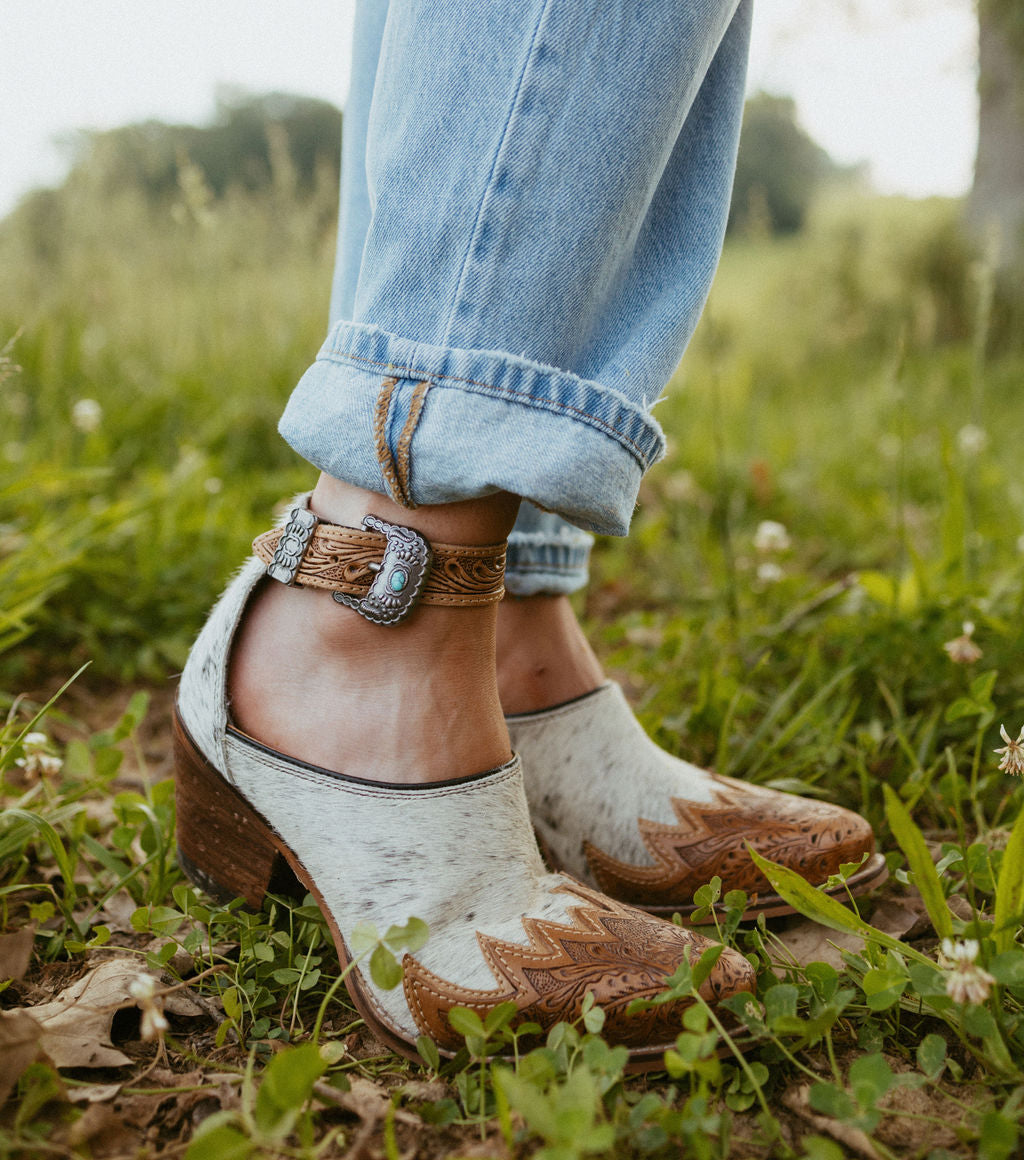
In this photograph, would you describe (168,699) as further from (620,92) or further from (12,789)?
(620,92)

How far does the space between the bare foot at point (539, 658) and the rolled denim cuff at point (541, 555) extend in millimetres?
25

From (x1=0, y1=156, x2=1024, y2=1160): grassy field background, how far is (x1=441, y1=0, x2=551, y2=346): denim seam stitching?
530 mm

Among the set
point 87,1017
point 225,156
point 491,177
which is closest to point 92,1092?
point 87,1017

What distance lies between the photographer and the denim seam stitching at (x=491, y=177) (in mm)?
698

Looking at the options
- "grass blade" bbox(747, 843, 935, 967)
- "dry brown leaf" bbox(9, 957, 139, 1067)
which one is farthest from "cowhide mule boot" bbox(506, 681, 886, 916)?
"dry brown leaf" bbox(9, 957, 139, 1067)

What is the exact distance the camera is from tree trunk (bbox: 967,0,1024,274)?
636 cm

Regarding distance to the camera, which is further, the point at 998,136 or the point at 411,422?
the point at 998,136

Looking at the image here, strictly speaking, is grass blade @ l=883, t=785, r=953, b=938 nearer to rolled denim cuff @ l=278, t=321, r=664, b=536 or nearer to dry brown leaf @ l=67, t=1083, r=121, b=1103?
rolled denim cuff @ l=278, t=321, r=664, b=536

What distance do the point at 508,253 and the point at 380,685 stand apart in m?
0.41

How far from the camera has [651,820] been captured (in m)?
1.02

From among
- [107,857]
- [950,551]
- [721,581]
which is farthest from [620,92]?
[721,581]
